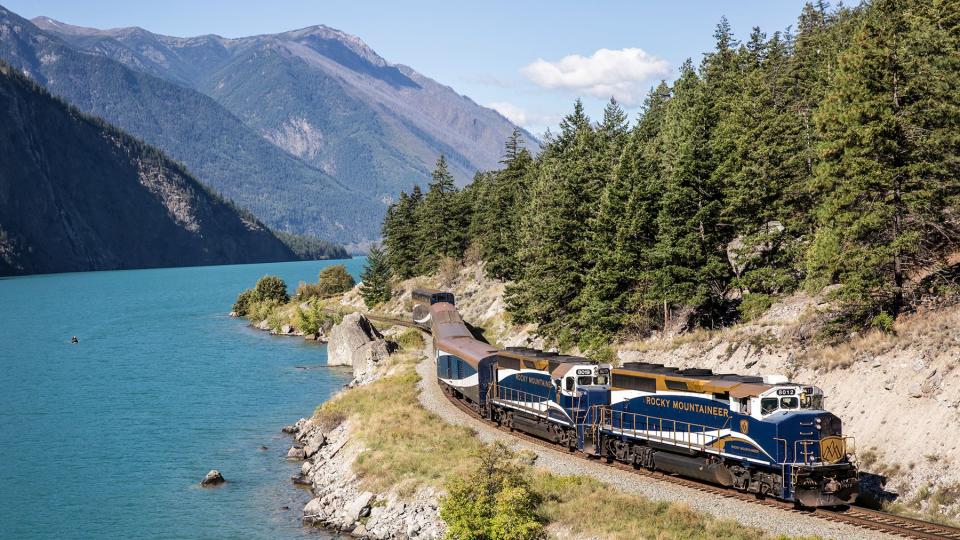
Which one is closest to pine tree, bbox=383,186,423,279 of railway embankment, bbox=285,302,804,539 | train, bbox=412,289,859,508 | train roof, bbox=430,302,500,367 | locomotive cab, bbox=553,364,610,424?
train roof, bbox=430,302,500,367

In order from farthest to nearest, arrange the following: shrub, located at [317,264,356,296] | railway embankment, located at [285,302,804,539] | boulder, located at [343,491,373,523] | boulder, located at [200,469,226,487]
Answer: shrub, located at [317,264,356,296]
boulder, located at [200,469,226,487]
boulder, located at [343,491,373,523]
railway embankment, located at [285,302,804,539]

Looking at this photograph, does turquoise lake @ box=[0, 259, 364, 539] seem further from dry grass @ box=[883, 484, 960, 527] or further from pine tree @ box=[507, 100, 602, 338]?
dry grass @ box=[883, 484, 960, 527]

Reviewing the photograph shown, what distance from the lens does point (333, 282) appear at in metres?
155

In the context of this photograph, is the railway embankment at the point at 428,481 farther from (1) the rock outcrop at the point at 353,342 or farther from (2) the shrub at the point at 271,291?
(2) the shrub at the point at 271,291

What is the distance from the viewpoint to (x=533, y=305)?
65562mm

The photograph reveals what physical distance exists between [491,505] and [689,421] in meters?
8.76

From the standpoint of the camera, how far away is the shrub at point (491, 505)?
28.7 m

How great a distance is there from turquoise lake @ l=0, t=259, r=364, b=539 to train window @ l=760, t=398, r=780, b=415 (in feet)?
67.8

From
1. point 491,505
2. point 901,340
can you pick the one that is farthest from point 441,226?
point 491,505

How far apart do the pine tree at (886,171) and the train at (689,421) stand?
28.3 feet

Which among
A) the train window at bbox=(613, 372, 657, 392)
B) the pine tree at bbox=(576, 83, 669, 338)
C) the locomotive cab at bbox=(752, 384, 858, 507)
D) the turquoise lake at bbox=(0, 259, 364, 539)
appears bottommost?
the turquoise lake at bbox=(0, 259, 364, 539)

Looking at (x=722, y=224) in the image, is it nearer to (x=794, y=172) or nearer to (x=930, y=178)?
(x=794, y=172)

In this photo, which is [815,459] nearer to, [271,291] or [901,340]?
[901,340]

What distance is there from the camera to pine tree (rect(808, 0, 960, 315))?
35.9 metres
